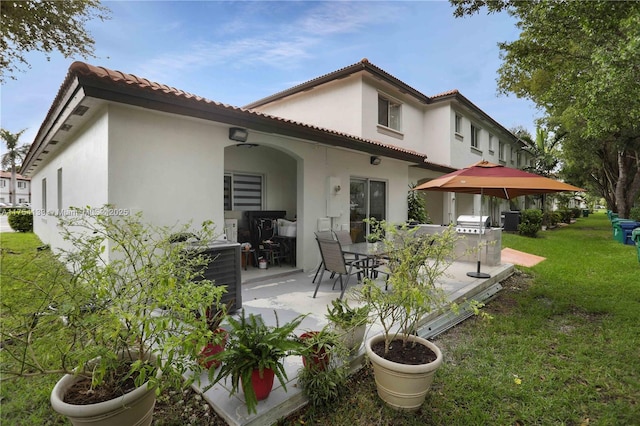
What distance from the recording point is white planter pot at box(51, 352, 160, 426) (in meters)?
2.14

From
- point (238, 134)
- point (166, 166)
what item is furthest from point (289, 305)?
point (238, 134)

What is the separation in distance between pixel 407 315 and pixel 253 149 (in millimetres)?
7762

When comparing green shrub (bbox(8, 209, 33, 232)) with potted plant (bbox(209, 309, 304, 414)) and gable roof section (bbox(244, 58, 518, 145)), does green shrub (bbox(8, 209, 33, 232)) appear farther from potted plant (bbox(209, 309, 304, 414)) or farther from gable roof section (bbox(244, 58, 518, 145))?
potted plant (bbox(209, 309, 304, 414))

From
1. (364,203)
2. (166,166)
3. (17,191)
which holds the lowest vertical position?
(364,203)

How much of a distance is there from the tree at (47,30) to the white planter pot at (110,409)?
9333 millimetres

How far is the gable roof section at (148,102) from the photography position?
14.5ft

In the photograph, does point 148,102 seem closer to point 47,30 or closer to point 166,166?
point 166,166

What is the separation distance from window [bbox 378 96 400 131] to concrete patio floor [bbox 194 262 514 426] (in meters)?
7.23

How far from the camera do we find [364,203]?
10.5 metres

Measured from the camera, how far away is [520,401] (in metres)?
3.26

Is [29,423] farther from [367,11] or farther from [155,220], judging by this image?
[367,11]

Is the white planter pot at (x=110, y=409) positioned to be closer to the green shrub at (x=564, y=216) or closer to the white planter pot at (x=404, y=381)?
the white planter pot at (x=404, y=381)

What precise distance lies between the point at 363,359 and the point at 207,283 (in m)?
2.17

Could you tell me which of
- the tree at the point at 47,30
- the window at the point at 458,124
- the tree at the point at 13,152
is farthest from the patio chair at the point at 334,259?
the tree at the point at 13,152
